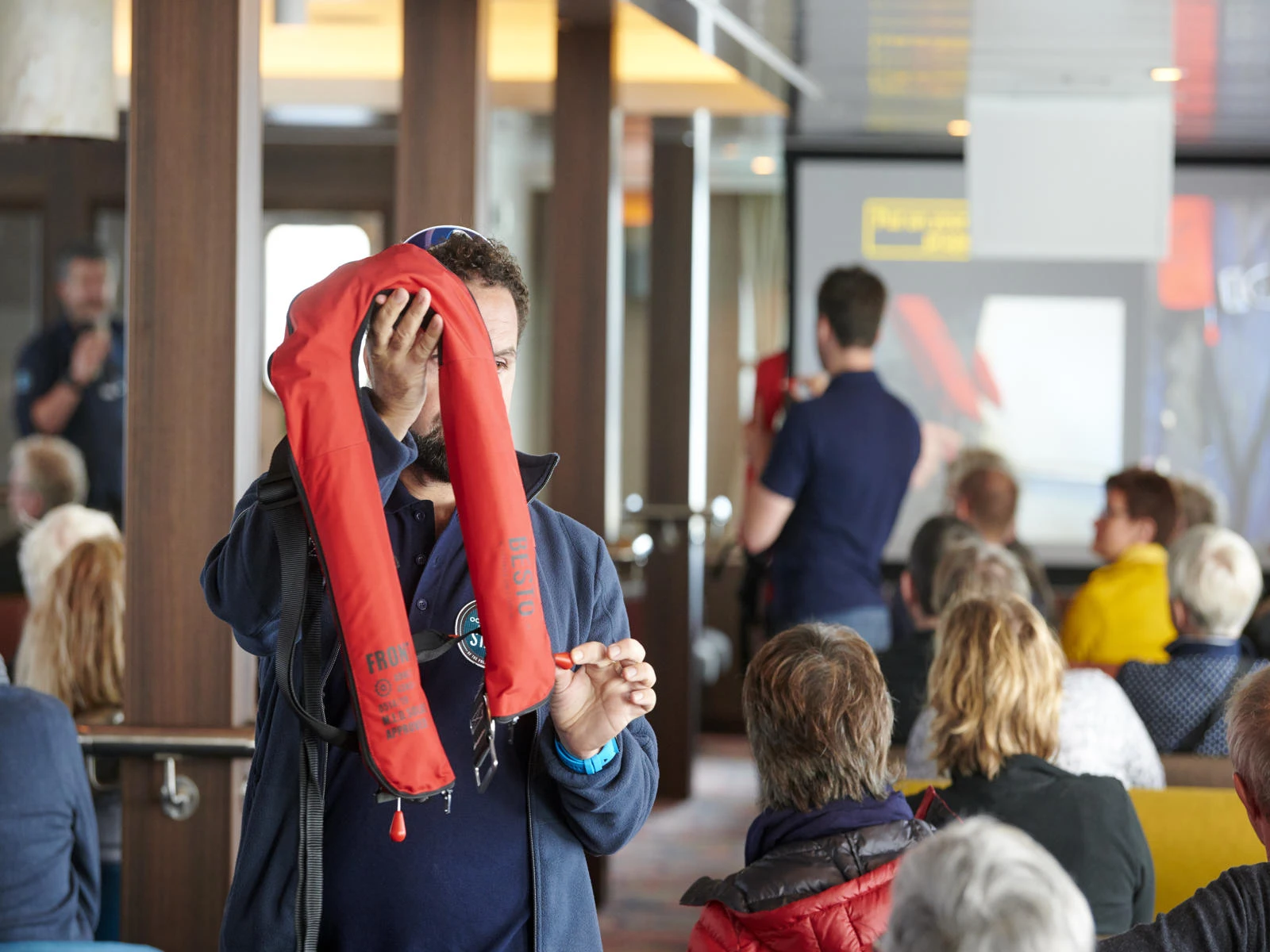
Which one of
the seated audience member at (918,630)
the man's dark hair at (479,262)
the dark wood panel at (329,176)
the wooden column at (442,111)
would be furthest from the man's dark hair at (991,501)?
the dark wood panel at (329,176)

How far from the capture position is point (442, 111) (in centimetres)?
353

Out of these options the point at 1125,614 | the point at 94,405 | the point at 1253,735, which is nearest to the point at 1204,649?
the point at 1125,614

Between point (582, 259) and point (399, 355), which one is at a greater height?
point (582, 259)

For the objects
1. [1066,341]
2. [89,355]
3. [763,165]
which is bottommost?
[89,355]

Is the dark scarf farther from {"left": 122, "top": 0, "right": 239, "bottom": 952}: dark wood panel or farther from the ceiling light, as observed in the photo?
the ceiling light

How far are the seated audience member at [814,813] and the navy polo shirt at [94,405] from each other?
472 centimetres

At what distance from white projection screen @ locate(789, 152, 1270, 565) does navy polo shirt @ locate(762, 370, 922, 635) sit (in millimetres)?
3439

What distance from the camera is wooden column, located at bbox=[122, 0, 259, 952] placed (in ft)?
8.05

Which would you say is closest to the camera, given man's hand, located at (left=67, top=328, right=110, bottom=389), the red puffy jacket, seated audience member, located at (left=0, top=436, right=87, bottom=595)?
the red puffy jacket

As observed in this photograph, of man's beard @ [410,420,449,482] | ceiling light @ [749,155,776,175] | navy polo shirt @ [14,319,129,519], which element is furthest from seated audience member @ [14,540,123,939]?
ceiling light @ [749,155,776,175]

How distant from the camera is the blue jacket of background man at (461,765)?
4.61ft

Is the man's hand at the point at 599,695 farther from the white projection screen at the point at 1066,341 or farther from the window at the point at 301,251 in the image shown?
the window at the point at 301,251

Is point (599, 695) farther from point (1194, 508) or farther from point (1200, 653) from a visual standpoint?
point (1194, 508)

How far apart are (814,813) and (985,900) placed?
0.79m
